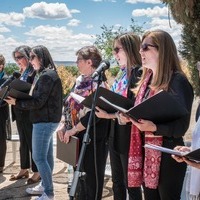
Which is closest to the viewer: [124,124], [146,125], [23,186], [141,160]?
[146,125]

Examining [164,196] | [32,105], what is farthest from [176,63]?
[32,105]

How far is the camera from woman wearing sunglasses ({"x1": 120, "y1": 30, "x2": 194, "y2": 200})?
8.04 feet

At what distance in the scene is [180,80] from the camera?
2.49m

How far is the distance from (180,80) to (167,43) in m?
0.26

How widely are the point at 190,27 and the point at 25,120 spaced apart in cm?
228

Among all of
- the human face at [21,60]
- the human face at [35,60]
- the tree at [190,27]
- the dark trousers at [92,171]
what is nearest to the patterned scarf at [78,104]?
the dark trousers at [92,171]

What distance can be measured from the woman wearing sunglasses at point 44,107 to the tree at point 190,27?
5.24 ft

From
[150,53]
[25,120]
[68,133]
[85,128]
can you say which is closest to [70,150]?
[68,133]

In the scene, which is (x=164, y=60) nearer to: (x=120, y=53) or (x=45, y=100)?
(x=120, y=53)

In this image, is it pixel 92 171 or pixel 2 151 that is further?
pixel 2 151

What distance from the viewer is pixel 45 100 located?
13.1ft

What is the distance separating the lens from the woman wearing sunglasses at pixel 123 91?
2.92 m

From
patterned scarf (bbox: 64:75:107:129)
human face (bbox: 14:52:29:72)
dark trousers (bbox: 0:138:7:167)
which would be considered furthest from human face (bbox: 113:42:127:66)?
dark trousers (bbox: 0:138:7:167)

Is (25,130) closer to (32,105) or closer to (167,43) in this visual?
(32,105)
